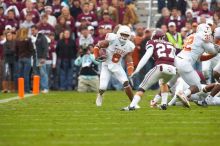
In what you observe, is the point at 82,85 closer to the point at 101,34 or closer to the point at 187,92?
the point at 101,34

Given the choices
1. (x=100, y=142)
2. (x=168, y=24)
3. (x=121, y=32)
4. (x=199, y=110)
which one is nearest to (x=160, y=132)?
(x=100, y=142)

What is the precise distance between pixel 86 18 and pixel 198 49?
8316 millimetres

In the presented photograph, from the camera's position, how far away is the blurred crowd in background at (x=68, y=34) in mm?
21812

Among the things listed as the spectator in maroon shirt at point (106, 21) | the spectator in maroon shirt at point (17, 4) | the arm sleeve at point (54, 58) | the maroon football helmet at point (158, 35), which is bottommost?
the arm sleeve at point (54, 58)

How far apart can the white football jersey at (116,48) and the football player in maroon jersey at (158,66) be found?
1087 millimetres

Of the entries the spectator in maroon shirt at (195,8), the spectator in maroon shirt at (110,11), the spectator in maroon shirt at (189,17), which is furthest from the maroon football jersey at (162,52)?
the spectator in maroon shirt at (110,11)

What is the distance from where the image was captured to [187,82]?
1449 cm

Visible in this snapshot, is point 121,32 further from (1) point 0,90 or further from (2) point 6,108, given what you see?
(1) point 0,90

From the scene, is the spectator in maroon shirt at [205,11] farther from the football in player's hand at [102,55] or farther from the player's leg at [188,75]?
the player's leg at [188,75]

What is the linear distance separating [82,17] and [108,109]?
879 cm

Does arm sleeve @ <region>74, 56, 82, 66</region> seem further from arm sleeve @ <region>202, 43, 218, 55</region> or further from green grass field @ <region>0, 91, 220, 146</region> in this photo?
arm sleeve @ <region>202, 43, 218, 55</region>

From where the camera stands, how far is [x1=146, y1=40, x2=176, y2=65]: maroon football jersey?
13.7 meters

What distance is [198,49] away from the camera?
14.6m

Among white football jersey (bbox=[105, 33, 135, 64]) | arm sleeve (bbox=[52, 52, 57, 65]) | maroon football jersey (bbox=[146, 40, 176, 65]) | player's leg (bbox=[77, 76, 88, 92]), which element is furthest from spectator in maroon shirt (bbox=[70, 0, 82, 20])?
maroon football jersey (bbox=[146, 40, 176, 65])
